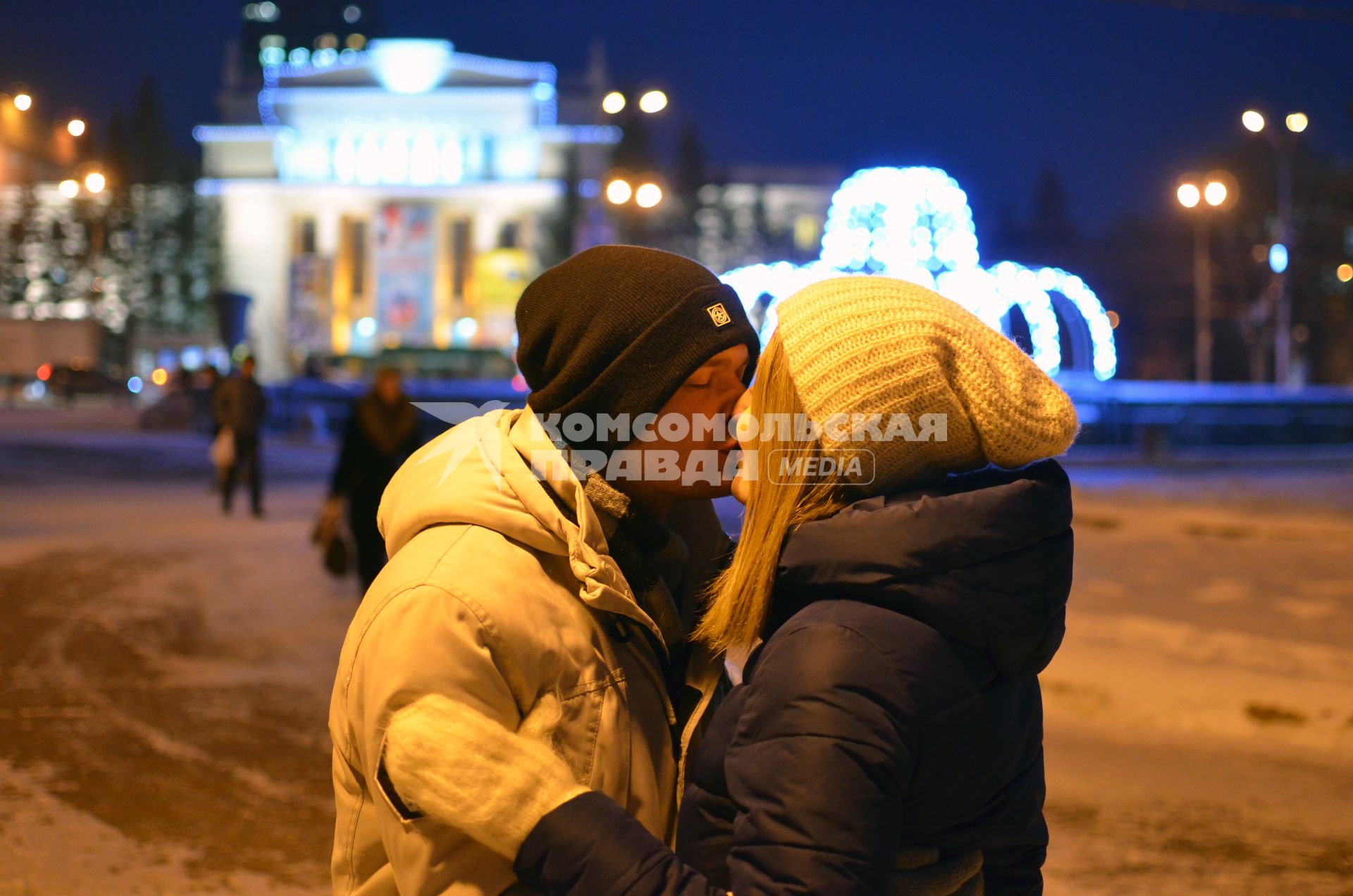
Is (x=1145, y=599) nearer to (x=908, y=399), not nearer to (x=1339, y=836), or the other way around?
(x=1339, y=836)

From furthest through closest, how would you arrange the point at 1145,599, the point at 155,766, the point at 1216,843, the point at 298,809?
the point at 1145,599 → the point at 155,766 → the point at 298,809 → the point at 1216,843

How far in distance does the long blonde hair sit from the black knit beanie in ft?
0.65

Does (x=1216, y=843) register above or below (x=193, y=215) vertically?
below

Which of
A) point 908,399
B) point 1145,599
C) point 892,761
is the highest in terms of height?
point 908,399

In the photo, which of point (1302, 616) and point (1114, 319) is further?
point (1114, 319)

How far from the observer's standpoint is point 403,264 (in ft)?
225

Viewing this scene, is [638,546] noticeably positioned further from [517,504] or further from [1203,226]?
[1203,226]

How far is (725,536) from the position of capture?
7.73ft

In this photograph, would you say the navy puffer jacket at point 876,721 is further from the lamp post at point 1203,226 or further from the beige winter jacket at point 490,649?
the lamp post at point 1203,226

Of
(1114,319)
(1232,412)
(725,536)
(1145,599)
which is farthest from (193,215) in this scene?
(725,536)

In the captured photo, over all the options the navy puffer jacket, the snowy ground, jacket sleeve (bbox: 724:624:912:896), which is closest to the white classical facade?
the snowy ground

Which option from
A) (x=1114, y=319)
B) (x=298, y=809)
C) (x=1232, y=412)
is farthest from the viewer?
(x=1114, y=319)

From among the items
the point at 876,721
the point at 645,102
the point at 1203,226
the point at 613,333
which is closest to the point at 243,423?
the point at 645,102

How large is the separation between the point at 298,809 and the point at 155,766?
3.19 ft
